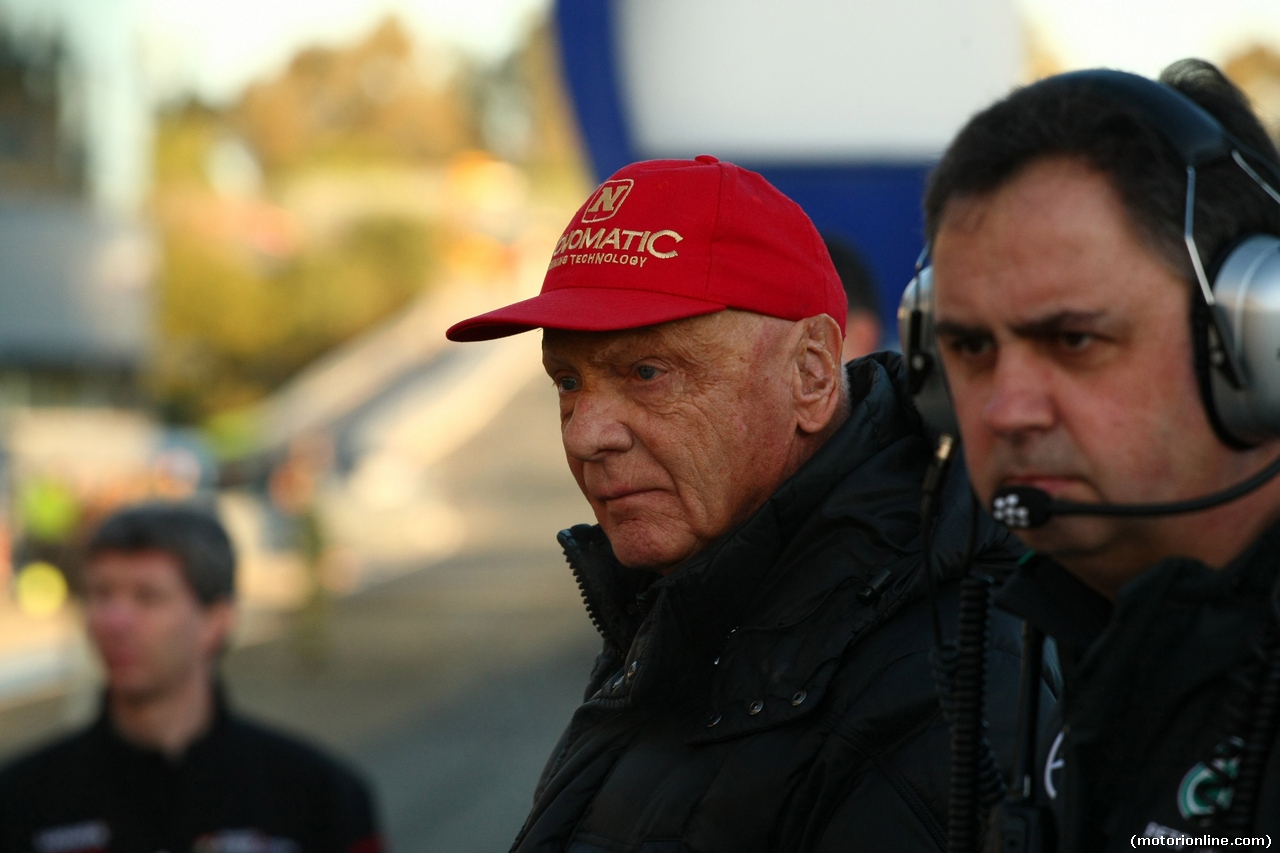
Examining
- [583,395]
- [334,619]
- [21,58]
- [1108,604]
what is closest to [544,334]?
[583,395]

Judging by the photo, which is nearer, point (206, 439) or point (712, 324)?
point (712, 324)

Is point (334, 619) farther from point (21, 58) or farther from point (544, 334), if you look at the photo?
point (21, 58)

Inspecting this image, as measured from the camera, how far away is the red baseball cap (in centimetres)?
219

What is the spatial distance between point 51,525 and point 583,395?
461 inches

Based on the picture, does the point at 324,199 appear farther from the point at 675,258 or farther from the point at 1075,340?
the point at 1075,340

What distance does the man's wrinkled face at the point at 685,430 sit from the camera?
223 centimetres

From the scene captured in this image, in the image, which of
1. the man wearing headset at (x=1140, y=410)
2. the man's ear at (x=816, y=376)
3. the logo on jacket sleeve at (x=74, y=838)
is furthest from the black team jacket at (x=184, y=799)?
the man wearing headset at (x=1140, y=410)

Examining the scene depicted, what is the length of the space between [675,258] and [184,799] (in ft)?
7.86

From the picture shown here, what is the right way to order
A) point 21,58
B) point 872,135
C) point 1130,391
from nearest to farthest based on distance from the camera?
1. point 1130,391
2. point 872,135
3. point 21,58

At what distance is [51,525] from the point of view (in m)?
12.9

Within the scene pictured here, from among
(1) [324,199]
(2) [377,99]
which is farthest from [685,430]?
(2) [377,99]

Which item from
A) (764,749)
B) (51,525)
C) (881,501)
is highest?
(881,501)

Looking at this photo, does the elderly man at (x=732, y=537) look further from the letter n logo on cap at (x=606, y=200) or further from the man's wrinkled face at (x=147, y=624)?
the man's wrinkled face at (x=147, y=624)

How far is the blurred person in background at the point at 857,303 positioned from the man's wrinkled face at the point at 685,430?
6.49 ft
